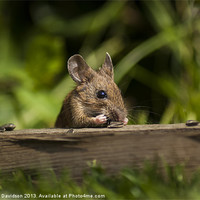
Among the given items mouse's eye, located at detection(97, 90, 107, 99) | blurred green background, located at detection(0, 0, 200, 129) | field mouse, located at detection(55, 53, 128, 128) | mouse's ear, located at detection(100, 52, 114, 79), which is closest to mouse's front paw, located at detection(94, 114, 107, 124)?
field mouse, located at detection(55, 53, 128, 128)

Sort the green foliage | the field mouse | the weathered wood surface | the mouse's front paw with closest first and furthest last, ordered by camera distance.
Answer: the green foliage < the weathered wood surface < the mouse's front paw < the field mouse

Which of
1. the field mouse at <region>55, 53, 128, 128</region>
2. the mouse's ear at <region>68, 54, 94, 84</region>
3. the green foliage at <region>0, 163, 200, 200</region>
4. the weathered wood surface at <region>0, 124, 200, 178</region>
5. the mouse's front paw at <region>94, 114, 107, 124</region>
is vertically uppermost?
the mouse's ear at <region>68, 54, 94, 84</region>

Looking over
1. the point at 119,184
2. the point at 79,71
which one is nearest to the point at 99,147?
the point at 119,184

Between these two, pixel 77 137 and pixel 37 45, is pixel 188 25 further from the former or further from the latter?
pixel 77 137

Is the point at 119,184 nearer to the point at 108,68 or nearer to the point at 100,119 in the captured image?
the point at 100,119

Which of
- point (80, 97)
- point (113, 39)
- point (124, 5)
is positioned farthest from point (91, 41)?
point (80, 97)

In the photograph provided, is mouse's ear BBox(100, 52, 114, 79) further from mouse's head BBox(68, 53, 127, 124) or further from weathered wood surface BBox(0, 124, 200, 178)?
weathered wood surface BBox(0, 124, 200, 178)

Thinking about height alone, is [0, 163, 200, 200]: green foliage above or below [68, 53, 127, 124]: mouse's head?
below

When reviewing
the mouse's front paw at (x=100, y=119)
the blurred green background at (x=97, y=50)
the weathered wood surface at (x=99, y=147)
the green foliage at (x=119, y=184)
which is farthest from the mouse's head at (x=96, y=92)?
the blurred green background at (x=97, y=50)
